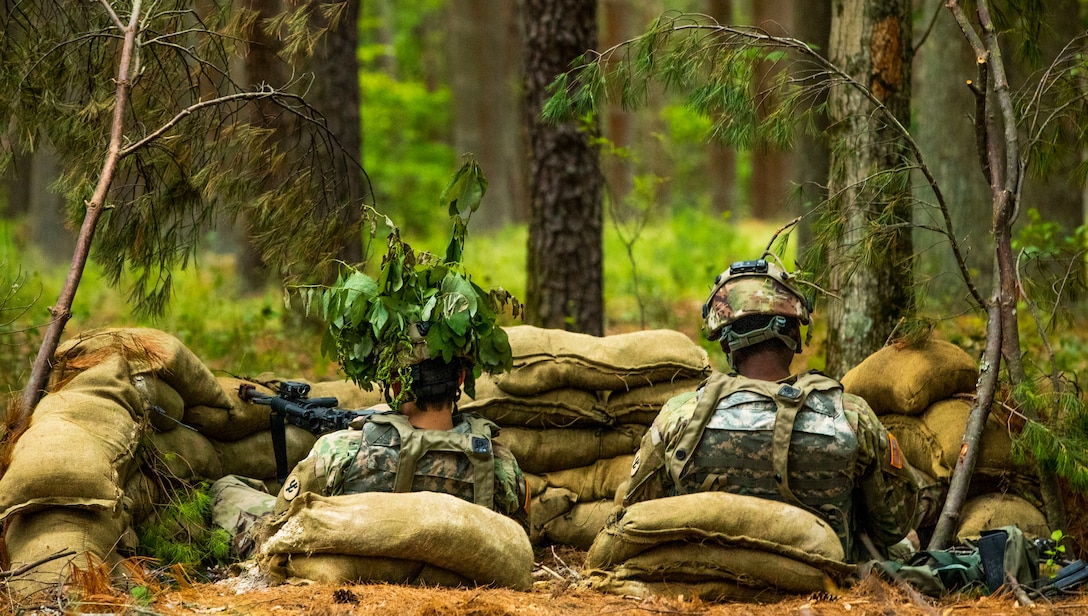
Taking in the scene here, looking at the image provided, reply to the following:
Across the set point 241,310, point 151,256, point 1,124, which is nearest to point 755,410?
point 151,256

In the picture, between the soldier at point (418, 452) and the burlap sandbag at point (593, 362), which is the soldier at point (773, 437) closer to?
the soldier at point (418, 452)

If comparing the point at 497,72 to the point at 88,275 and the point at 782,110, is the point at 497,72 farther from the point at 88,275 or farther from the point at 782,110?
the point at 782,110

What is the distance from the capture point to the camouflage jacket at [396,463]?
14.7 feet

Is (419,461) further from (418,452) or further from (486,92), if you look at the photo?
(486,92)

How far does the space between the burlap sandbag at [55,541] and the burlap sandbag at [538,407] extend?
6.44 feet

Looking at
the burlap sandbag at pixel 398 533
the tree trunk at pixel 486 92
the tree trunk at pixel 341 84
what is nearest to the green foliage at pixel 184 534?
the burlap sandbag at pixel 398 533

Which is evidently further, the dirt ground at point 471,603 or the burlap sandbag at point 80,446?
the burlap sandbag at point 80,446

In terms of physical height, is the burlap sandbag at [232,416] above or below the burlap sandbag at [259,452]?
above

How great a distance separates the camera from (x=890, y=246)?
18.8 feet

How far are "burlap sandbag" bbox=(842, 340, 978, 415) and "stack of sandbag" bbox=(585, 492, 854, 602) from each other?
4.25 feet

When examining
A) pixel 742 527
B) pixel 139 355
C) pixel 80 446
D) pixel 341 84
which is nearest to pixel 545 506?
pixel 742 527

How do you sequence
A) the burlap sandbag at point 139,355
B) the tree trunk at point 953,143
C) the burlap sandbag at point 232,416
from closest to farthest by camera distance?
the burlap sandbag at point 139,355 → the burlap sandbag at point 232,416 → the tree trunk at point 953,143

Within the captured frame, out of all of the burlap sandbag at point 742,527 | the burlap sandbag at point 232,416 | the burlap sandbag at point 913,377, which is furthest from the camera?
the burlap sandbag at point 232,416

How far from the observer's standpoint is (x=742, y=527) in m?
4.21
